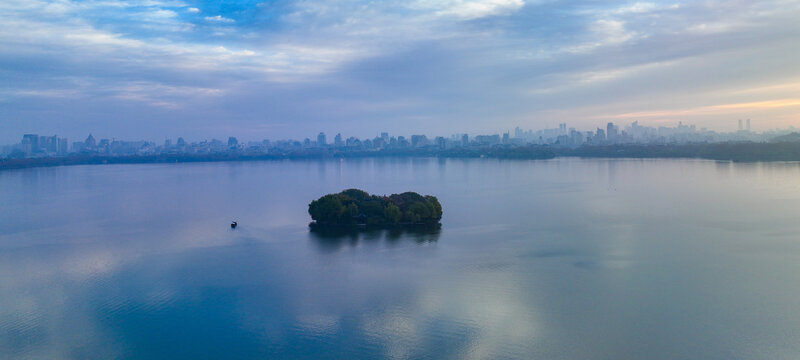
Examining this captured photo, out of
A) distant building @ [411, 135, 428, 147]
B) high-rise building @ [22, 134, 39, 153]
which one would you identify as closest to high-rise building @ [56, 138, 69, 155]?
high-rise building @ [22, 134, 39, 153]

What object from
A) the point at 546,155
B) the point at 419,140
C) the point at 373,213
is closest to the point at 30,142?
the point at 419,140

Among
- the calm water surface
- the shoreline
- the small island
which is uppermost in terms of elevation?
the shoreline

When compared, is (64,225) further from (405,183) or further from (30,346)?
(405,183)

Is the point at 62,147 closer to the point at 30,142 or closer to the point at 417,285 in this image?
the point at 30,142

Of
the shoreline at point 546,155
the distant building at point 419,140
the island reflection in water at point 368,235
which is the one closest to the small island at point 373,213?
the island reflection in water at point 368,235

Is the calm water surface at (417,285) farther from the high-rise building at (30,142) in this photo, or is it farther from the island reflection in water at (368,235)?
the high-rise building at (30,142)

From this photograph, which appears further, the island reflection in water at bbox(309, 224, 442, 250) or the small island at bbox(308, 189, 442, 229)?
the small island at bbox(308, 189, 442, 229)

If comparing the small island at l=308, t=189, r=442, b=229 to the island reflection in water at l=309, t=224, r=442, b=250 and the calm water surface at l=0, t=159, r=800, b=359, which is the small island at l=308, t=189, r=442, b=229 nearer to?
the island reflection in water at l=309, t=224, r=442, b=250
